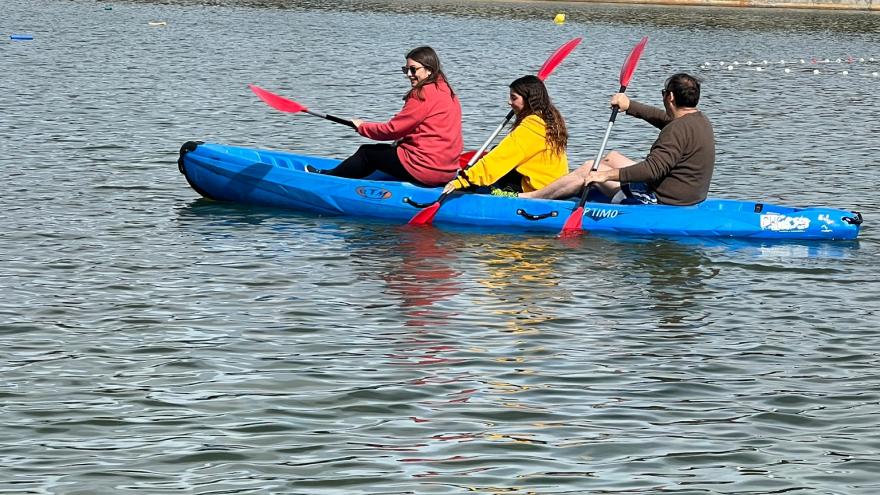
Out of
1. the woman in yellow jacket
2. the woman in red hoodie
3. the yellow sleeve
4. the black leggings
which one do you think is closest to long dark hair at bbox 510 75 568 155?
the woman in yellow jacket

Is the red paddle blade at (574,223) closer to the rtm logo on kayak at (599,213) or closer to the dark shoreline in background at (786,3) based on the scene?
the rtm logo on kayak at (599,213)

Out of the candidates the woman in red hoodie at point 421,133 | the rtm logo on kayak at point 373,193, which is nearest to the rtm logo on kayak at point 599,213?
the woman in red hoodie at point 421,133

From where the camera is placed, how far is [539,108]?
13711mm

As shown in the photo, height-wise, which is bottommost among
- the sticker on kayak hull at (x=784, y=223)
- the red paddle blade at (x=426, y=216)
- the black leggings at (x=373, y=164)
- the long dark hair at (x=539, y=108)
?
the red paddle blade at (x=426, y=216)

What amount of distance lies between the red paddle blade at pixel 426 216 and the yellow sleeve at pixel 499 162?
40 cm

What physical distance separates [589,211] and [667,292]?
220 centimetres

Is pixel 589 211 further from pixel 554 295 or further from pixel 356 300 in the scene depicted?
pixel 356 300

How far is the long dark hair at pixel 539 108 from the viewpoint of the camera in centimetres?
1365

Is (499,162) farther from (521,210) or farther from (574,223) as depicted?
(574,223)

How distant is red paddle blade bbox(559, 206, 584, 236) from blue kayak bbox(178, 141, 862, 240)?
4cm

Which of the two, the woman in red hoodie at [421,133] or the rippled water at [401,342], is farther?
the woman in red hoodie at [421,133]

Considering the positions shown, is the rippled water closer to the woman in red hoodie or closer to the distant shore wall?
the woman in red hoodie

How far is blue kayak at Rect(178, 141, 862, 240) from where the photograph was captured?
13.7 metres

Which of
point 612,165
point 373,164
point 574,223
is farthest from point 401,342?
point 373,164
